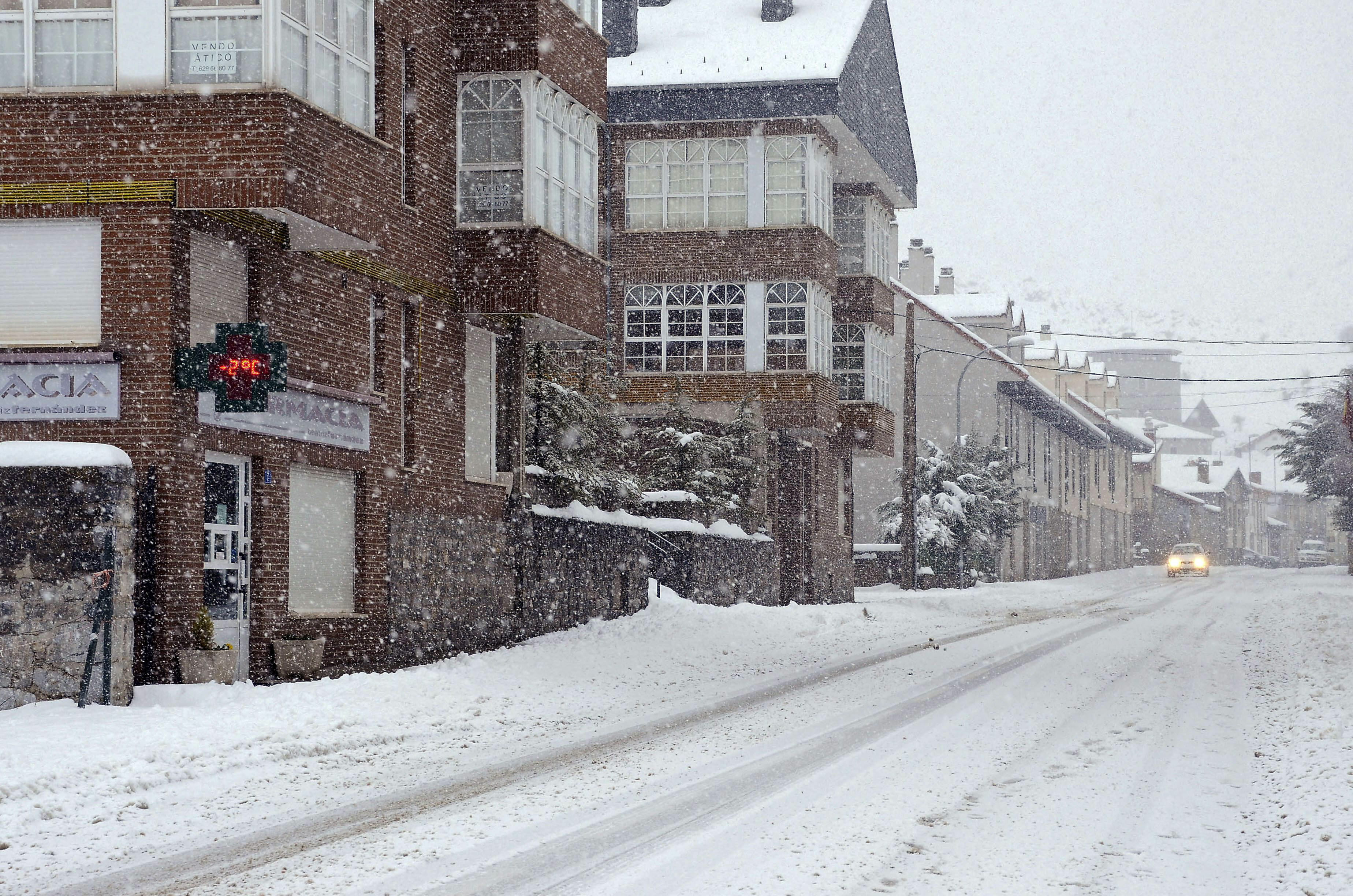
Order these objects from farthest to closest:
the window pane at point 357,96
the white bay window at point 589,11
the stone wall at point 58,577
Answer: the white bay window at point 589,11 < the window pane at point 357,96 < the stone wall at point 58,577

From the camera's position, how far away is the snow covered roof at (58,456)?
1318 centimetres

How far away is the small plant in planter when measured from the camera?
14.5 m

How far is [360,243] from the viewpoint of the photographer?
17391 mm

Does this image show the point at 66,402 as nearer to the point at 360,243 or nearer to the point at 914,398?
the point at 360,243

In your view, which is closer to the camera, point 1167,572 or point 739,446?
point 739,446

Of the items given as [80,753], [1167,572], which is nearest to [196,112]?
[80,753]

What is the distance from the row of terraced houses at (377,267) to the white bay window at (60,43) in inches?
1.0

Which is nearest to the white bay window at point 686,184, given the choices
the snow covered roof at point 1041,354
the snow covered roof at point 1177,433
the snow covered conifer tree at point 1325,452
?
the snow covered conifer tree at point 1325,452

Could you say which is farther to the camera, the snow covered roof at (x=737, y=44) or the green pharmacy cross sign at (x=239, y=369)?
the snow covered roof at (x=737, y=44)

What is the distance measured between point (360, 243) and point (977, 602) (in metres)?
26.7

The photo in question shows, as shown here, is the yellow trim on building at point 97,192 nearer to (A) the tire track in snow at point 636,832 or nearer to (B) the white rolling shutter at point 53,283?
(B) the white rolling shutter at point 53,283

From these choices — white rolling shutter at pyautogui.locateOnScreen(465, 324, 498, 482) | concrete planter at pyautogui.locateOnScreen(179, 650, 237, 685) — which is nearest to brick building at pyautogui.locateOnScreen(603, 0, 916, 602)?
white rolling shutter at pyautogui.locateOnScreen(465, 324, 498, 482)

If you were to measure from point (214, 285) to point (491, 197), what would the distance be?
5.75m

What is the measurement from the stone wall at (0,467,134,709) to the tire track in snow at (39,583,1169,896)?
423 centimetres
